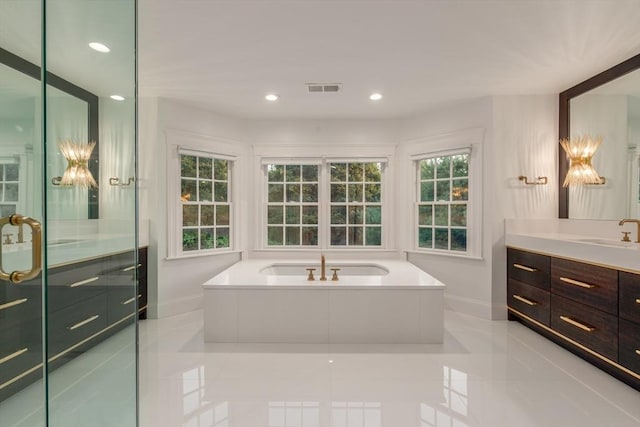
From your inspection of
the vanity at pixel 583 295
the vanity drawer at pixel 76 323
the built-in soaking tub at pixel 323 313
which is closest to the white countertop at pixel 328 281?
the built-in soaking tub at pixel 323 313

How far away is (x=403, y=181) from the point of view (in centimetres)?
447

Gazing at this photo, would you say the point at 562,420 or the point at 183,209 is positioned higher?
the point at 183,209

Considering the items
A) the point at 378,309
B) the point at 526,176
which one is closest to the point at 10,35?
the point at 378,309

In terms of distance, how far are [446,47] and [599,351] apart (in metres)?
2.59

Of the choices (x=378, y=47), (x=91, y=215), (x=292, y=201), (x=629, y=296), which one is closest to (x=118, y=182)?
(x=91, y=215)

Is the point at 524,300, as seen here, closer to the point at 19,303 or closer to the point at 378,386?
the point at 378,386

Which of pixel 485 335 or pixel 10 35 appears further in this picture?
pixel 485 335

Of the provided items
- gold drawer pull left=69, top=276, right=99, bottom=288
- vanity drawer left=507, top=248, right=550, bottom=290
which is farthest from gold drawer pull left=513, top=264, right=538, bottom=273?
gold drawer pull left=69, top=276, right=99, bottom=288

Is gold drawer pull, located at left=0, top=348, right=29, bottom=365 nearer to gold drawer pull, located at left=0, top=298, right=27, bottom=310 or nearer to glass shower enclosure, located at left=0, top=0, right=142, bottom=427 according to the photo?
glass shower enclosure, located at left=0, top=0, right=142, bottom=427

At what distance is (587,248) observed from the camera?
8.32 feet

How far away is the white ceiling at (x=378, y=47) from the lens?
7.09 feet

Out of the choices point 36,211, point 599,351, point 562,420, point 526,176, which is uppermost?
point 526,176

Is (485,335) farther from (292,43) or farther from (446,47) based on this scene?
(292,43)

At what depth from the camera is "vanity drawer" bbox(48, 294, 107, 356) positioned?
1112 millimetres
